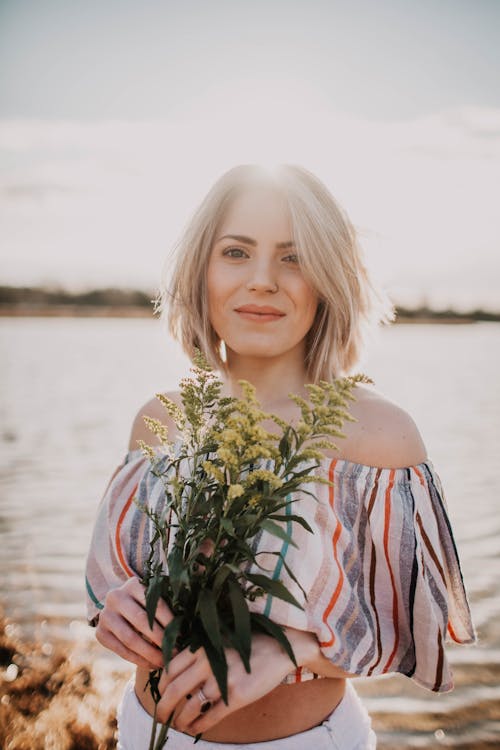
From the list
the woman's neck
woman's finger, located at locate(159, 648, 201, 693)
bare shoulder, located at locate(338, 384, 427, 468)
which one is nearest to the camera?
woman's finger, located at locate(159, 648, 201, 693)

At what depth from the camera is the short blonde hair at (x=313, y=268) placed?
7.30 ft

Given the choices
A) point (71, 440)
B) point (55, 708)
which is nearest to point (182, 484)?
point (55, 708)

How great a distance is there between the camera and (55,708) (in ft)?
12.5

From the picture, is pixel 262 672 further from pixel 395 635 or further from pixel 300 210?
pixel 300 210

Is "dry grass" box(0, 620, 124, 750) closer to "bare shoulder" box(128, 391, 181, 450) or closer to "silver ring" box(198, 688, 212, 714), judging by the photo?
"bare shoulder" box(128, 391, 181, 450)

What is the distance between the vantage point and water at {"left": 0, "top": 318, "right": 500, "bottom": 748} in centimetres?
429

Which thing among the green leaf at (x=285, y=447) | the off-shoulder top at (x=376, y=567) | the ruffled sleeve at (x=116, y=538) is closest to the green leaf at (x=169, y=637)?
the green leaf at (x=285, y=447)

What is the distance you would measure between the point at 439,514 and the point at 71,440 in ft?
33.9

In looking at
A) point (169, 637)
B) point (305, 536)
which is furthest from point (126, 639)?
point (305, 536)

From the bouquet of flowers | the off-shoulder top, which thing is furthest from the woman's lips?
the bouquet of flowers

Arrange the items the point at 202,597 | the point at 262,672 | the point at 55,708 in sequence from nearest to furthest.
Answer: the point at 202,597 → the point at 262,672 → the point at 55,708

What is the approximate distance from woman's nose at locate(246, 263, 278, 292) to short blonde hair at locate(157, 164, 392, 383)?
0.11 m

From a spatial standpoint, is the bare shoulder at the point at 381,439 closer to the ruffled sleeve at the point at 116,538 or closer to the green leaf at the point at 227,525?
the ruffled sleeve at the point at 116,538

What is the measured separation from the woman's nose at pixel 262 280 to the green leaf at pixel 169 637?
1.12 metres
